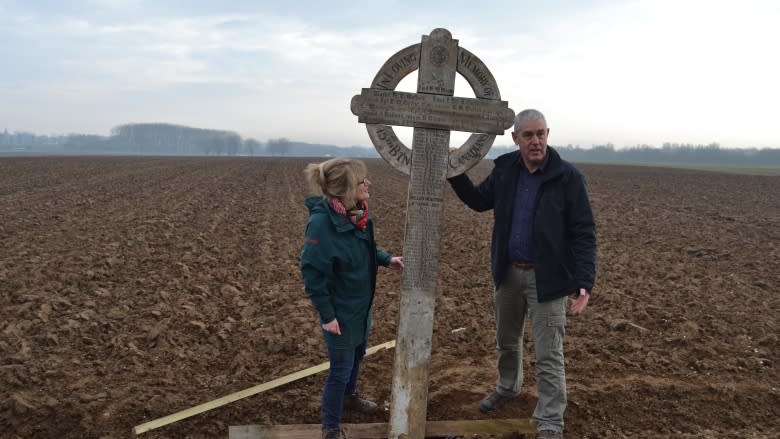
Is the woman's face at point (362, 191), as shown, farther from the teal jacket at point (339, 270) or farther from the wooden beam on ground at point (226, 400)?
the wooden beam on ground at point (226, 400)

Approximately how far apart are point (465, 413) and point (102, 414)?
267 cm

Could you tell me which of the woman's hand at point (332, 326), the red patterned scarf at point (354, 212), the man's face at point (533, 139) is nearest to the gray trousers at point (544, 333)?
the man's face at point (533, 139)

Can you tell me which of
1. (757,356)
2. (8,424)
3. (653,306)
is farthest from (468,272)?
(8,424)

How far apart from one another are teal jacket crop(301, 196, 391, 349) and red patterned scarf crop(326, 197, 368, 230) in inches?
1.0

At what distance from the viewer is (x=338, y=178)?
3.19 metres

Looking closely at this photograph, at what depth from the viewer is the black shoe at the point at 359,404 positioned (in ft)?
13.3

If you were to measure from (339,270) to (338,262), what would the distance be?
0.06 meters

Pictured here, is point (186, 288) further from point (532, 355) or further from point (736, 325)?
point (736, 325)

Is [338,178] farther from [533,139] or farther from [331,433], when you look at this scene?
[331,433]

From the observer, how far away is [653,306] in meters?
6.74

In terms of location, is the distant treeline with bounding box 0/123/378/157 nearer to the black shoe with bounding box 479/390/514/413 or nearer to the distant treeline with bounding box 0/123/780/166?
the distant treeline with bounding box 0/123/780/166

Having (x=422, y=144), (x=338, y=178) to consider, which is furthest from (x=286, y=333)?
(x=422, y=144)

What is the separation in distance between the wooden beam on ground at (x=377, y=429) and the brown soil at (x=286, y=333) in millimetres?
365

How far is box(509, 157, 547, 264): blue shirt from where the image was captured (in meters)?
3.39
